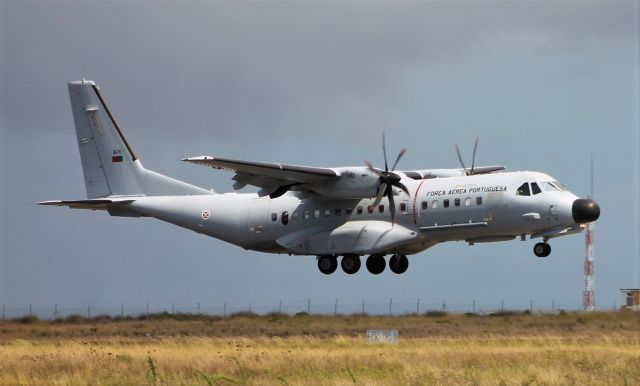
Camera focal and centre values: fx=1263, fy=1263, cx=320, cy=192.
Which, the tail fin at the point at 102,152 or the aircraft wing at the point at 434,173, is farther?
the tail fin at the point at 102,152

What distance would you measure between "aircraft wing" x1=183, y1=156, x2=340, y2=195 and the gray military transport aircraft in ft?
0.10

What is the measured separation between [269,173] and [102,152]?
9743 millimetres

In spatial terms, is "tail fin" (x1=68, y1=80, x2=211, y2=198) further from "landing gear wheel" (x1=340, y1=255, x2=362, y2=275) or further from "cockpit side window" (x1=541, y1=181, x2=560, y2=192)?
"cockpit side window" (x1=541, y1=181, x2=560, y2=192)

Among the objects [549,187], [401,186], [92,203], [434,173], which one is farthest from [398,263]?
[92,203]

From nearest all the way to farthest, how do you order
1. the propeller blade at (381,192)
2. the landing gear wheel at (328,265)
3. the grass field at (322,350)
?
the grass field at (322,350) → the propeller blade at (381,192) → the landing gear wheel at (328,265)

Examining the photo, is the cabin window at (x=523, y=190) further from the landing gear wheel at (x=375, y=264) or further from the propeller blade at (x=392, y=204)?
the landing gear wheel at (x=375, y=264)

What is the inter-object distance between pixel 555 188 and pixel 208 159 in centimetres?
1011

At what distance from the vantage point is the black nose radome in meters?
35.8

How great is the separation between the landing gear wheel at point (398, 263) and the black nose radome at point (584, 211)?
690cm

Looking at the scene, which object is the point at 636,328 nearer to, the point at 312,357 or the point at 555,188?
the point at 555,188

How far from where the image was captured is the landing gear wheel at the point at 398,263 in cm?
4094

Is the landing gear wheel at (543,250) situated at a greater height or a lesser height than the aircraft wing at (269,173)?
lesser

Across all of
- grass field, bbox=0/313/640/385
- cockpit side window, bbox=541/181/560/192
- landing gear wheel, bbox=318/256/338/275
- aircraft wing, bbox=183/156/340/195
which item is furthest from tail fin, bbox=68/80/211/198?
cockpit side window, bbox=541/181/560/192

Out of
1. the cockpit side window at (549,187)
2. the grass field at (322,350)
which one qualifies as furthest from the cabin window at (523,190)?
the grass field at (322,350)
